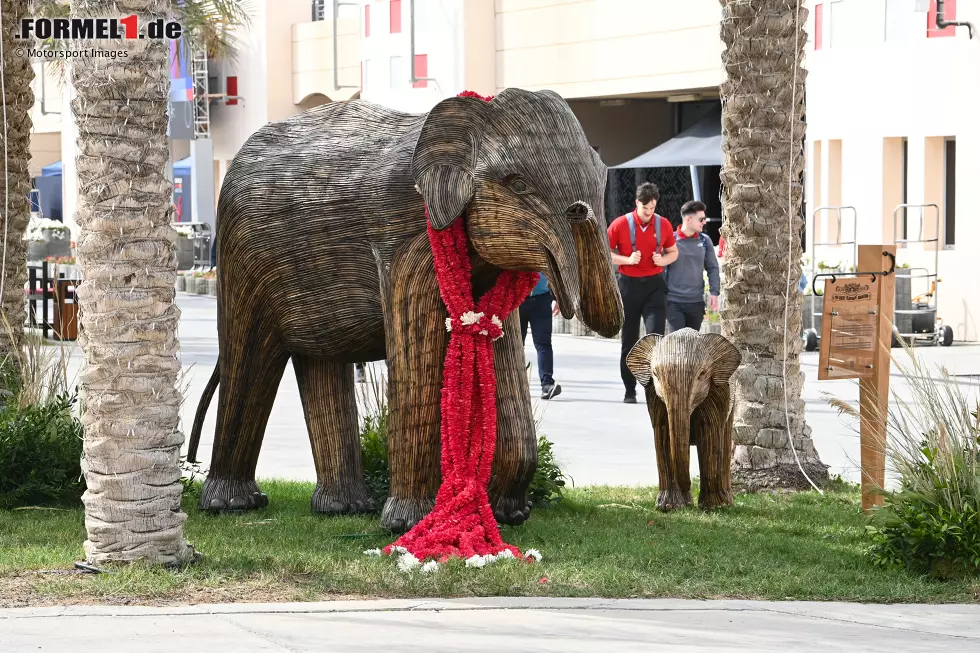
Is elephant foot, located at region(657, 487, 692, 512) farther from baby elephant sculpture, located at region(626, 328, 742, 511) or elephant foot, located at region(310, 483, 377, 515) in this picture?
elephant foot, located at region(310, 483, 377, 515)

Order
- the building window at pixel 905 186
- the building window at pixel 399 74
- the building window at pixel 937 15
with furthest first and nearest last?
the building window at pixel 399 74, the building window at pixel 905 186, the building window at pixel 937 15

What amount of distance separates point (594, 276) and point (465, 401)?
87cm

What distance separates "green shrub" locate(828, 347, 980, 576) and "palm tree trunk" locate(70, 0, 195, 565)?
3115 millimetres

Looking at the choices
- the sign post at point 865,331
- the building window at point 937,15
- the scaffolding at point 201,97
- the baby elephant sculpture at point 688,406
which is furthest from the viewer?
the scaffolding at point 201,97

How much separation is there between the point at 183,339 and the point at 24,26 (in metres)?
10.5

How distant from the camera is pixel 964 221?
65.0ft

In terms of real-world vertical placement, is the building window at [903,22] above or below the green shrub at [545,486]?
above

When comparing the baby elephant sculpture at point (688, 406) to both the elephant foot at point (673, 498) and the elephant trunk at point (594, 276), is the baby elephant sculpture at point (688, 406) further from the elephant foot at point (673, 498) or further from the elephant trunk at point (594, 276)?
the elephant trunk at point (594, 276)

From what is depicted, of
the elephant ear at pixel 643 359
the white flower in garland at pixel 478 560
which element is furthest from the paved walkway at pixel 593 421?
the white flower in garland at pixel 478 560

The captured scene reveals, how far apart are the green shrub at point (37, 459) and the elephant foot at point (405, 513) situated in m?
2.05

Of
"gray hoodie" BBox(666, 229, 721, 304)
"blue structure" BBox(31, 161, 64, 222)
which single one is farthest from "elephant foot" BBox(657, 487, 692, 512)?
"blue structure" BBox(31, 161, 64, 222)

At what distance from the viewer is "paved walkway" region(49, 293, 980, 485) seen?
10.1 metres

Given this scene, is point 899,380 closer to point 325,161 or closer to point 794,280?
point 794,280

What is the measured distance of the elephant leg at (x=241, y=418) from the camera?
7.87 metres
